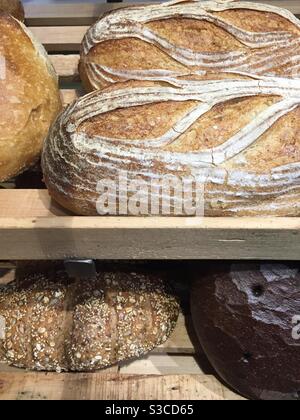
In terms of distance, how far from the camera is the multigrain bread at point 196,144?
40.8 inches

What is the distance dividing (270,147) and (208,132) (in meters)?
0.14

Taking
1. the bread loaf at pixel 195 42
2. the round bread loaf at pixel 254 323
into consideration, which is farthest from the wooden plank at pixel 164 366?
the bread loaf at pixel 195 42

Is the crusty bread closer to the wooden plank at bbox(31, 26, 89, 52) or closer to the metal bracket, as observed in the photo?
the wooden plank at bbox(31, 26, 89, 52)

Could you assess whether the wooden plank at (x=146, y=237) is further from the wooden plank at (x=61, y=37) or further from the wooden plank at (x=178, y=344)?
the wooden plank at (x=61, y=37)

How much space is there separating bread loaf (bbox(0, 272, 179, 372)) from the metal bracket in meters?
0.28

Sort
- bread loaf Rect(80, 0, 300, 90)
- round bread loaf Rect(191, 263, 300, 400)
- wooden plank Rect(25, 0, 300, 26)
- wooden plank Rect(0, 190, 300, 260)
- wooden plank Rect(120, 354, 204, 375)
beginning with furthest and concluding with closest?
1. wooden plank Rect(25, 0, 300, 26)
2. wooden plank Rect(120, 354, 204, 375)
3. bread loaf Rect(80, 0, 300, 90)
4. round bread loaf Rect(191, 263, 300, 400)
5. wooden plank Rect(0, 190, 300, 260)

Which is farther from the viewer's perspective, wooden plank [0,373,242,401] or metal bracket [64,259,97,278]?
wooden plank [0,373,242,401]

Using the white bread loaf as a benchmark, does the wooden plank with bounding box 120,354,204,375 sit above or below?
below

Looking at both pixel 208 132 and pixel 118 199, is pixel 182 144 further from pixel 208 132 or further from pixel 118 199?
pixel 118 199

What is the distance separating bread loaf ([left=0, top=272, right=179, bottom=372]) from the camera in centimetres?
138

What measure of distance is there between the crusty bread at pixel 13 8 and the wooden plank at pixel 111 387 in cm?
123

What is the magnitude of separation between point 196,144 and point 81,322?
65 centimetres

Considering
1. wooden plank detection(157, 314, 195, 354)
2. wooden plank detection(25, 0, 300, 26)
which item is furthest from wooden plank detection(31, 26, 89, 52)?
wooden plank detection(157, 314, 195, 354)

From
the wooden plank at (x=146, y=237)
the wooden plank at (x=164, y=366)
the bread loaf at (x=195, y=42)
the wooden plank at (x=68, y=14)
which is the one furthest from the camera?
the wooden plank at (x=68, y=14)
